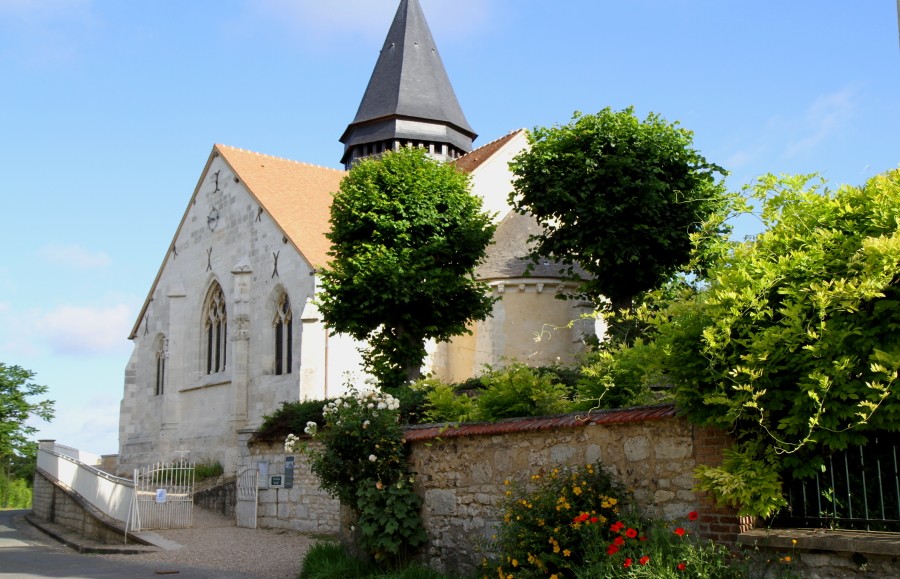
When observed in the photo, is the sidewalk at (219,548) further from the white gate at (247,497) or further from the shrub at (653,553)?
the shrub at (653,553)

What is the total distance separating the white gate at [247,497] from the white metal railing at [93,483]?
2.07m

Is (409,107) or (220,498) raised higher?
(409,107)

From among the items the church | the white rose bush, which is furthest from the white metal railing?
the white rose bush

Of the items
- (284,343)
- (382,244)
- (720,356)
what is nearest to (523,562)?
(720,356)

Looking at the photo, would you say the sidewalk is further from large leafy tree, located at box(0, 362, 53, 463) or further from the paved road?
large leafy tree, located at box(0, 362, 53, 463)

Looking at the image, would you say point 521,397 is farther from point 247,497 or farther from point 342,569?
point 247,497

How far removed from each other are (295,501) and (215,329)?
12815 millimetres

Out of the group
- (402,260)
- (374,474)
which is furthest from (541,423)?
(402,260)

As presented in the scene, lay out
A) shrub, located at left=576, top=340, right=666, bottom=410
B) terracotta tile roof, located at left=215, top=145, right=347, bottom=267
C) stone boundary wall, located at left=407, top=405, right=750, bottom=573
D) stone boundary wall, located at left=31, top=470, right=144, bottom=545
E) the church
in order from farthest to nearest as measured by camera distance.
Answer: terracotta tile roof, located at left=215, top=145, right=347, bottom=267 → the church → stone boundary wall, located at left=31, top=470, right=144, bottom=545 → shrub, located at left=576, top=340, right=666, bottom=410 → stone boundary wall, located at left=407, top=405, right=750, bottom=573

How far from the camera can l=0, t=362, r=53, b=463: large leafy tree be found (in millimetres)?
31703

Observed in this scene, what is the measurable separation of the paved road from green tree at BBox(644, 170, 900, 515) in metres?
7.29

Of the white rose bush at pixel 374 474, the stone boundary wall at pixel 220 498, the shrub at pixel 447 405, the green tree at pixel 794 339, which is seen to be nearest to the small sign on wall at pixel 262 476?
the stone boundary wall at pixel 220 498

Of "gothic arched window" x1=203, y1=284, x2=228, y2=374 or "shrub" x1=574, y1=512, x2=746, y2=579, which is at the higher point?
"gothic arched window" x1=203, y1=284, x2=228, y2=374

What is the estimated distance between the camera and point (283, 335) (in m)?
23.9
